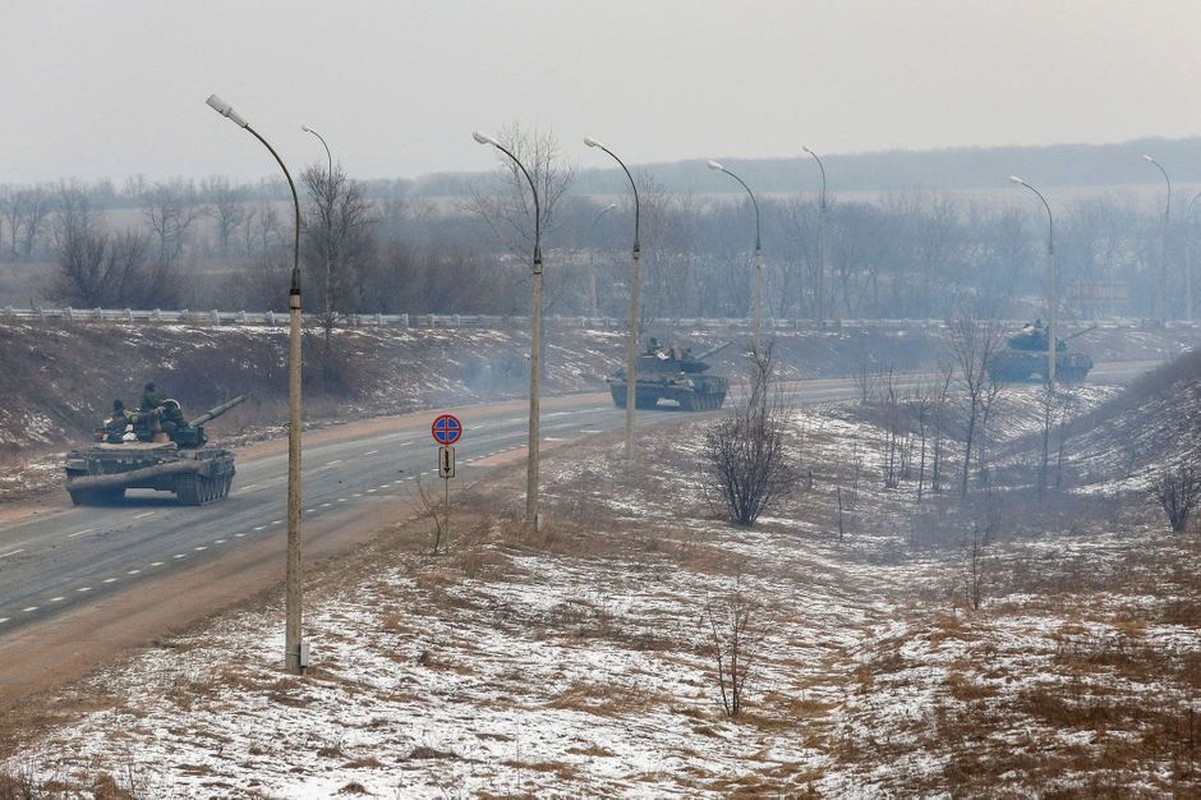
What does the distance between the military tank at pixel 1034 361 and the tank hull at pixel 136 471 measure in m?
54.8

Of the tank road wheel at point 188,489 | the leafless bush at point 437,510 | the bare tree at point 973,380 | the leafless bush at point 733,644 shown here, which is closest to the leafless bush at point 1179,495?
the bare tree at point 973,380

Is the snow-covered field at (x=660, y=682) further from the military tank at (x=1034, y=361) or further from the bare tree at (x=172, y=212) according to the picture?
the bare tree at (x=172, y=212)

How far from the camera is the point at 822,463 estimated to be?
175 ft

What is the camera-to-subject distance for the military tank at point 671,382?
66438 millimetres

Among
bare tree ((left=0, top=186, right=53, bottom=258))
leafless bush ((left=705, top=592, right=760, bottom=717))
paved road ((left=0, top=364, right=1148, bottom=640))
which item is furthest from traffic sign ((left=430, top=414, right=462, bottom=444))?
bare tree ((left=0, top=186, right=53, bottom=258))

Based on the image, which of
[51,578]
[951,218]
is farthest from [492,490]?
[951,218]

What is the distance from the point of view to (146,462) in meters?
35.7

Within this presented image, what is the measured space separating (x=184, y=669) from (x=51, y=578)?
8085 millimetres

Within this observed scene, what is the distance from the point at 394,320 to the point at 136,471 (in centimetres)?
4555

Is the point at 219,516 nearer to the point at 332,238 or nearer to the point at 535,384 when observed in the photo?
the point at 535,384

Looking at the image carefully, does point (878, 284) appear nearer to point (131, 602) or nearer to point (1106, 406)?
point (1106, 406)

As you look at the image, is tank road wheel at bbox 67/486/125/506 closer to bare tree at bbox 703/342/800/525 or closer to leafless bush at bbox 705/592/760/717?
bare tree at bbox 703/342/800/525

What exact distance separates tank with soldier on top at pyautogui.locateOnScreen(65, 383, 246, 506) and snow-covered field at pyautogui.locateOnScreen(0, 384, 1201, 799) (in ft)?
18.9

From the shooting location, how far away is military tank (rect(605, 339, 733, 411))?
66.4 metres
